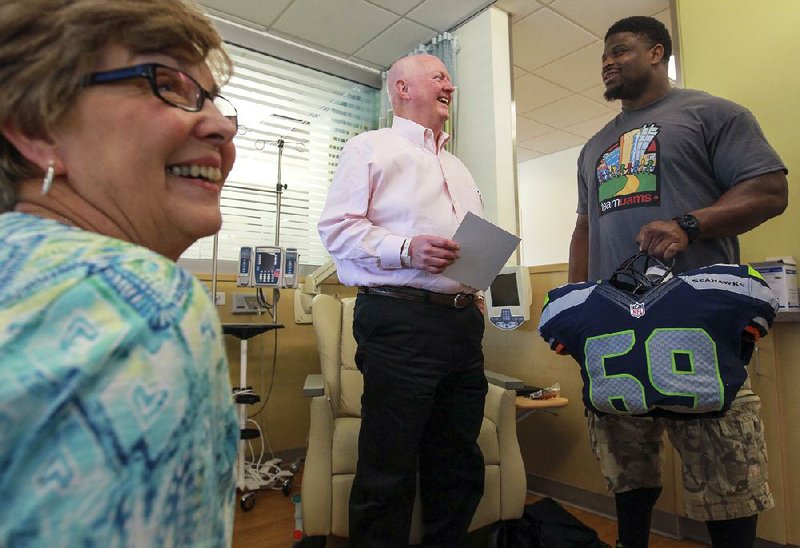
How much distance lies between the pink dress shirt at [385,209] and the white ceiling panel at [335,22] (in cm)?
169

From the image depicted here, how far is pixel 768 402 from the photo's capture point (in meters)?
1.68

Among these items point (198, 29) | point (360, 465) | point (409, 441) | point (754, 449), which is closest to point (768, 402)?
point (754, 449)

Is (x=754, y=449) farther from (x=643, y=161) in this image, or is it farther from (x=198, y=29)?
(x=198, y=29)

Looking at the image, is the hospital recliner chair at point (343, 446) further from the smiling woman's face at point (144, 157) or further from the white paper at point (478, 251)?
the smiling woman's face at point (144, 157)

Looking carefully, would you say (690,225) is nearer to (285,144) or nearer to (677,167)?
(677,167)

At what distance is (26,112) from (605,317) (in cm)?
109

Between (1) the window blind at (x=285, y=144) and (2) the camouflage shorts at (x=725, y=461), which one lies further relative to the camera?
(1) the window blind at (x=285, y=144)

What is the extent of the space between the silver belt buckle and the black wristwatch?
0.55 metres

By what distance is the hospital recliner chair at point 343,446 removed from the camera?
1.55 metres

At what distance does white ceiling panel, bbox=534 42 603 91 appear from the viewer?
10.4 feet

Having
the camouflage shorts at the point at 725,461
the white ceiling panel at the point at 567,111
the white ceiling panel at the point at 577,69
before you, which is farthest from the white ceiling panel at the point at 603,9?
the camouflage shorts at the point at 725,461

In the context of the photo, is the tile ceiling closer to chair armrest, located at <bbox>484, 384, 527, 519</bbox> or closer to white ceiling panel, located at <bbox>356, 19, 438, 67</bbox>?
white ceiling panel, located at <bbox>356, 19, 438, 67</bbox>

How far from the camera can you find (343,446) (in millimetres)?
1630

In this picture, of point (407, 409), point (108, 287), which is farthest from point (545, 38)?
point (108, 287)
